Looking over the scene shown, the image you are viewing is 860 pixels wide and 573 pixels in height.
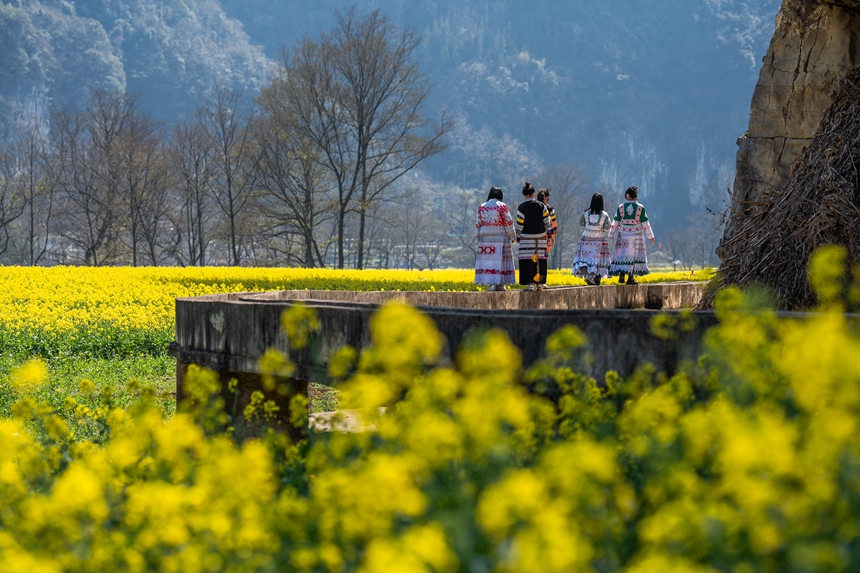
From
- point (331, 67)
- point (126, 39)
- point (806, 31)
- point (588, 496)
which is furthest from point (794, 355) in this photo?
point (126, 39)

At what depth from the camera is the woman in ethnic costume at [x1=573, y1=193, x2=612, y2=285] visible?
17094mm

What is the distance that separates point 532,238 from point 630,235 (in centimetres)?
327

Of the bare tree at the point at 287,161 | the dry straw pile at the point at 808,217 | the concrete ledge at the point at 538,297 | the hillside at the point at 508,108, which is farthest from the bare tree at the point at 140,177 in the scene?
the hillside at the point at 508,108

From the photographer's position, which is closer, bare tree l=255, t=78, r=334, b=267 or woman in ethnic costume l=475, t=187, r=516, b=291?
woman in ethnic costume l=475, t=187, r=516, b=291

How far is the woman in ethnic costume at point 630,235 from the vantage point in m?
16.3

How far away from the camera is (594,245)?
17.2 meters

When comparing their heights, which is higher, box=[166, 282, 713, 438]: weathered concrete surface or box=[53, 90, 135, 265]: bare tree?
box=[53, 90, 135, 265]: bare tree

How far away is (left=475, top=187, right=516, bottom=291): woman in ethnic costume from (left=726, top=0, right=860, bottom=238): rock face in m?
3.25

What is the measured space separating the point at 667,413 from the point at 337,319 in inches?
119

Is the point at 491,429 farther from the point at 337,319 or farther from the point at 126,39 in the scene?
the point at 126,39

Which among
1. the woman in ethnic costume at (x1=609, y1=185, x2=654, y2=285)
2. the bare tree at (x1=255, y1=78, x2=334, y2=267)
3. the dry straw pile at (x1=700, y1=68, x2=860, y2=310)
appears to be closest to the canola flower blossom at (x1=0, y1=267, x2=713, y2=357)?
the woman in ethnic costume at (x1=609, y1=185, x2=654, y2=285)

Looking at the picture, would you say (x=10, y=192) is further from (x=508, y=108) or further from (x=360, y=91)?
(x=508, y=108)

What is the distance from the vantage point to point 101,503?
318 cm

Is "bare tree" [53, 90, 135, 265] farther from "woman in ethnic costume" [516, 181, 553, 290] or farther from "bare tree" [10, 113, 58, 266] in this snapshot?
"woman in ethnic costume" [516, 181, 553, 290]
